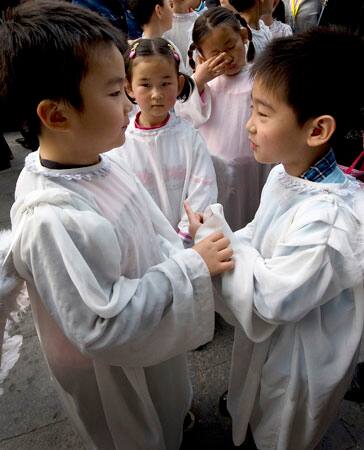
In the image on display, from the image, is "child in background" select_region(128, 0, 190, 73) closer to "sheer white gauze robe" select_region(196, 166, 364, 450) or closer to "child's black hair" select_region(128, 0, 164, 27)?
"child's black hair" select_region(128, 0, 164, 27)

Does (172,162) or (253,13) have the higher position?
(253,13)

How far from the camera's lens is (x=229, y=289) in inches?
37.1

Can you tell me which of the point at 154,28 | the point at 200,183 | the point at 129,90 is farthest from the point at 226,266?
the point at 154,28

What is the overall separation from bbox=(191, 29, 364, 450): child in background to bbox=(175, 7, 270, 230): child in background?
2.65ft

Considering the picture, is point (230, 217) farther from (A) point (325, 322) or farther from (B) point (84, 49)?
(B) point (84, 49)

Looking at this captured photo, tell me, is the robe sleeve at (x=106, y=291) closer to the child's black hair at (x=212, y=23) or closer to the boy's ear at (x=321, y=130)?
the boy's ear at (x=321, y=130)

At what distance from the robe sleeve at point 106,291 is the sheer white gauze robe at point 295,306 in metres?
0.13

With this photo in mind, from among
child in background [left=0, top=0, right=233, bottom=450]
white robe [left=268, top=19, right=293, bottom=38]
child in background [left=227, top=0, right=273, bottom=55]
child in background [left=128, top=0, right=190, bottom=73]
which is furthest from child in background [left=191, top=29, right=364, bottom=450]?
white robe [left=268, top=19, right=293, bottom=38]

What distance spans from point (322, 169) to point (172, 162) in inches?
30.2

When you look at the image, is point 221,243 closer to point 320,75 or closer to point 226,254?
point 226,254

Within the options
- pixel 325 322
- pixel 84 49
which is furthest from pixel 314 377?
pixel 84 49

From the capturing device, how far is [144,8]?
239 centimetres

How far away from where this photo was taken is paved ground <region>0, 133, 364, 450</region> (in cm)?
147

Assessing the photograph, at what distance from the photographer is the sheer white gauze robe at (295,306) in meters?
0.86
